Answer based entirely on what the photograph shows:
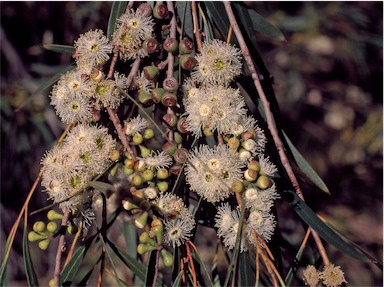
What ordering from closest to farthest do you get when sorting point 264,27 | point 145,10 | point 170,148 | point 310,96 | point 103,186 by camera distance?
point 103,186, point 170,148, point 145,10, point 264,27, point 310,96

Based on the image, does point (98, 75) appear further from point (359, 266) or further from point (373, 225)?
point (373, 225)

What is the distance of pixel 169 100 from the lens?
98 centimetres

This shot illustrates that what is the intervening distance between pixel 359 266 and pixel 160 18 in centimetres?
206

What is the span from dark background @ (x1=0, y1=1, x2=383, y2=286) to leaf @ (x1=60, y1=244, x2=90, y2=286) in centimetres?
94

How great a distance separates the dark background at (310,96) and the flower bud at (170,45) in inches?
31.1

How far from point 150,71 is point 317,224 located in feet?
1.39

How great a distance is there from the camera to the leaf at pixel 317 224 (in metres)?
1.03

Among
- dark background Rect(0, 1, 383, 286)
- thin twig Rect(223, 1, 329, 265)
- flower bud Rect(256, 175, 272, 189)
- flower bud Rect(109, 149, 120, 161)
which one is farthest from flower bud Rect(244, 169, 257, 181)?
dark background Rect(0, 1, 383, 286)

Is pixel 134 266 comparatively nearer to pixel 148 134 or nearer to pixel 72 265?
pixel 72 265

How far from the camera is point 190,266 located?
1.00 metres

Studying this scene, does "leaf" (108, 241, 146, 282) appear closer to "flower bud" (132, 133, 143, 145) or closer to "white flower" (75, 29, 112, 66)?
"flower bud" (132, 133, 143, 145)

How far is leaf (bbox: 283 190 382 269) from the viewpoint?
1030mm

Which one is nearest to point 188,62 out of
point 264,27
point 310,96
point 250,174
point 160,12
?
point 160,12

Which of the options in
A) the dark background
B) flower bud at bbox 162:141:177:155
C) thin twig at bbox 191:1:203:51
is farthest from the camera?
the dark background
